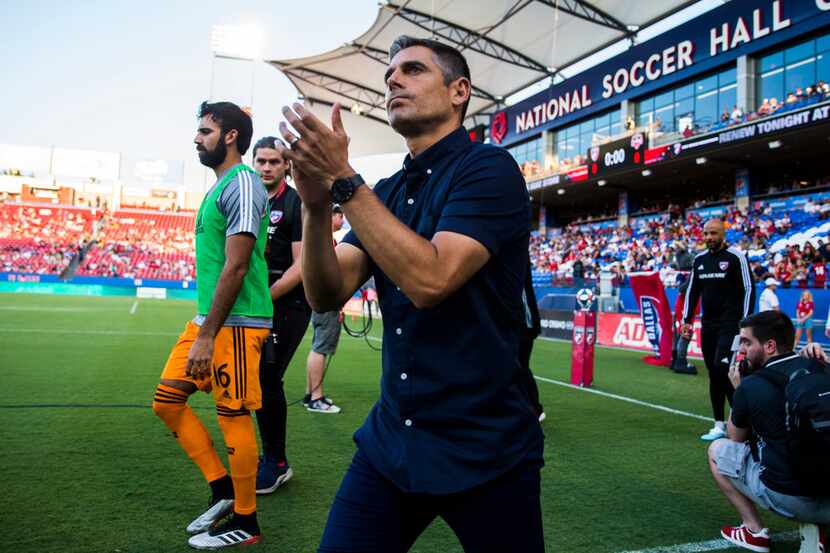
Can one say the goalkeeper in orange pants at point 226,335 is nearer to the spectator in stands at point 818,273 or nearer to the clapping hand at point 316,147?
the clapping hand at point 316,147

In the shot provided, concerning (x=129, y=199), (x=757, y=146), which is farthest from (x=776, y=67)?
(x=129, y=199)

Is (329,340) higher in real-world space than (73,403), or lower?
higher

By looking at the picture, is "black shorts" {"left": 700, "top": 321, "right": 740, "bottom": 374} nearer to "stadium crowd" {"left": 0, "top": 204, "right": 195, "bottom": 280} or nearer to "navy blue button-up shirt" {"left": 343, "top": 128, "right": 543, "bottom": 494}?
"navy blue button-up shirt" {"left": 343, "top": 128, "right": 543, "bottom": 494}

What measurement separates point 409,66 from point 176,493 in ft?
9.91

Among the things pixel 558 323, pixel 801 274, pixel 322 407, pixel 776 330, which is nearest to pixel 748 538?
pixel 776 330

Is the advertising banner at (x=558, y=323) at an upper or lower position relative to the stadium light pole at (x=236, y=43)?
lower

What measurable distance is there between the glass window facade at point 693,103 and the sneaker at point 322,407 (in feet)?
76.5

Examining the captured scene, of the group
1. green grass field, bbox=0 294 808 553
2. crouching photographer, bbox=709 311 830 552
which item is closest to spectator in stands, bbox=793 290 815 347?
green grass field, bbox=0 294 808 553

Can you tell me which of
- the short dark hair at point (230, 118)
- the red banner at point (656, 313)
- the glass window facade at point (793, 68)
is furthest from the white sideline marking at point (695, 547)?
the glass window facade at point (793, 68)

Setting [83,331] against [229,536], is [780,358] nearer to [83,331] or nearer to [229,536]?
[229,536]

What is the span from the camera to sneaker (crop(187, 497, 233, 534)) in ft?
10.1

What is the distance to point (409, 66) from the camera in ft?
5.76

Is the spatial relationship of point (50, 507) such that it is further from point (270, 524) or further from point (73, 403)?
point (73, 403)

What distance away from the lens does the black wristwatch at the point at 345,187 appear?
135 cm
